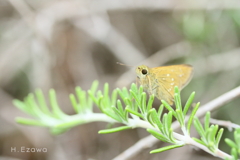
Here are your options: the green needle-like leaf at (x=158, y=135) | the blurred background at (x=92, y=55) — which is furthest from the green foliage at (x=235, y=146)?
the blurred background at (x=92, y=55)

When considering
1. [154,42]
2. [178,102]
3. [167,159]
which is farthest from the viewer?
[154,42]

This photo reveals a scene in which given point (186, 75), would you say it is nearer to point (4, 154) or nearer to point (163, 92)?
point (163, 92)

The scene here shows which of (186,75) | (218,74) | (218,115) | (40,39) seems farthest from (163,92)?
(40,39)

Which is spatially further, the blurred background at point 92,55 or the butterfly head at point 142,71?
the blurred background at point 92,55

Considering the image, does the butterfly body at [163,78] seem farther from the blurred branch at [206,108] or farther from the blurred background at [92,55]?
the blurred background at [92,55]

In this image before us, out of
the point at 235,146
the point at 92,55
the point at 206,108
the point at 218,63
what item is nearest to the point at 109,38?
the point at 92,55

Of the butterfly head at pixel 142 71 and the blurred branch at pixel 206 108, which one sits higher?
the butterfly head at pixel 142 71

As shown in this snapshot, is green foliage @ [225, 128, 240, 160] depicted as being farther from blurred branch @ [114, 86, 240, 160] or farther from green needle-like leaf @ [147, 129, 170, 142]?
blurred branch @ [114, 86, 240, 160]
